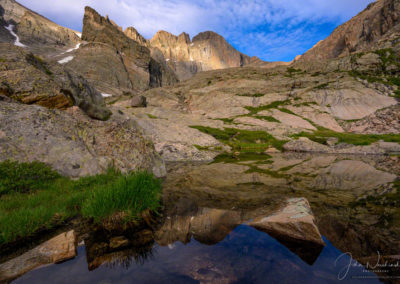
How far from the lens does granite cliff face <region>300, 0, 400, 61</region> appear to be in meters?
126

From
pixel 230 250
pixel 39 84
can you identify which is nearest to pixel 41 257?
pixel 230 250

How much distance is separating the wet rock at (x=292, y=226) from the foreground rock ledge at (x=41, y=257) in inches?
203

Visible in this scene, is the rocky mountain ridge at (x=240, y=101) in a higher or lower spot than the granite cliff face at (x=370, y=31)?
lower

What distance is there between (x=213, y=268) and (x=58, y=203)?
5.95 meters

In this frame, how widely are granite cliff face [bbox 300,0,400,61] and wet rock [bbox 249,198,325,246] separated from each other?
159 metres

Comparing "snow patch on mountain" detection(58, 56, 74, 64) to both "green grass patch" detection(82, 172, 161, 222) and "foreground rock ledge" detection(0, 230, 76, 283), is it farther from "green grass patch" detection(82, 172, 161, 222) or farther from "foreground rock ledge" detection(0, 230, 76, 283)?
"foreground rock ledge" detection(0, 230, 76, 283)

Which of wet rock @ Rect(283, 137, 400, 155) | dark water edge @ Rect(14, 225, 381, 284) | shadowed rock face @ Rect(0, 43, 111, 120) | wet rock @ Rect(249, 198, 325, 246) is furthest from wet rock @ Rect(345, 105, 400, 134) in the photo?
shadowed rock face @ Rect(0, 43, 111, 120)

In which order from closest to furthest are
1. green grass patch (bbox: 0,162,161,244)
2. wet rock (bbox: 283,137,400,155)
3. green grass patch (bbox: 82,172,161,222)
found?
1. green grass patch (bbox: 0,162,161,244)
2. green grass patch (bbox: 82,172,161,222)
3. wet rock (bbox: 283,137,400,155)

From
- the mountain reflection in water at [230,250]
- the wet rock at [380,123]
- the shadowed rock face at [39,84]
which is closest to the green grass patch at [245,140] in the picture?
the shadowed rock face at [39,84]

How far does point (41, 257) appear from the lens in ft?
13.9

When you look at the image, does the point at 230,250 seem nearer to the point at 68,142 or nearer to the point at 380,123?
the point at 68,142

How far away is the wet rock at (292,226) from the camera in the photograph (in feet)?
17.1

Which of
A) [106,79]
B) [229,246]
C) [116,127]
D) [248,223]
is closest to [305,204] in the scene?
[248,223]

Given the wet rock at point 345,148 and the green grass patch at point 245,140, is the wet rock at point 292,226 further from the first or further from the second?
the wet rock at point 345,148
